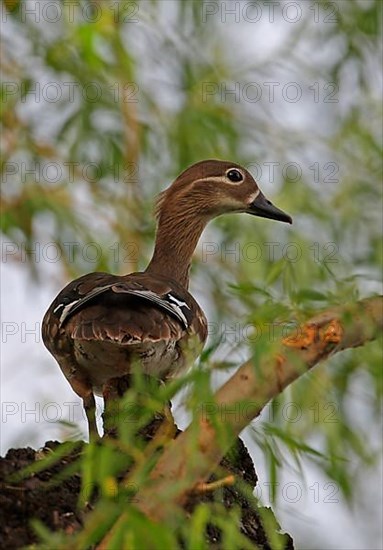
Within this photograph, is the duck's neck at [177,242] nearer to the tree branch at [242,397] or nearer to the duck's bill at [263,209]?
the duck's bill at [263,209]

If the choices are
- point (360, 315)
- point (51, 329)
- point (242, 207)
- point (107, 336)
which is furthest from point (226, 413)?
point (242, 207)

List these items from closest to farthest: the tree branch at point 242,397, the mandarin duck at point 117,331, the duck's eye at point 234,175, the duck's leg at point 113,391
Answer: the tree branch at point 242,397, the duck's leg at point 113,391, the mandarin duck at point 117,331, the duck's eye at point 234,175

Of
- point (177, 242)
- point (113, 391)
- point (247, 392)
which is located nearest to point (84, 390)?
point (113, 391)

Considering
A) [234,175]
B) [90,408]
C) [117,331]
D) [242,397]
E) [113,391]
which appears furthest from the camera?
[234,175]

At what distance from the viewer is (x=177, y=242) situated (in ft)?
14.3

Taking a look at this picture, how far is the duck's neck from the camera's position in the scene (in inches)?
170

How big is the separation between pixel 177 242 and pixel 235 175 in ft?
0.87

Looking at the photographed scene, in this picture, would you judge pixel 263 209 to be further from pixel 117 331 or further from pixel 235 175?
pixel 117 331

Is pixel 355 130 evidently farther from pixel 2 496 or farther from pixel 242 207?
pixel 2 496

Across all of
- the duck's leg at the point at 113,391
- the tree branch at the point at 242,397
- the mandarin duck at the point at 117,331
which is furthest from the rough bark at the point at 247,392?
the duck's leg at the point at 113,391

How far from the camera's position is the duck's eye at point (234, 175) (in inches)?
168

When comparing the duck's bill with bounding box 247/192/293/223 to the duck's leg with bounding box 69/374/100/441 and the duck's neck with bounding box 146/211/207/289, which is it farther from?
the duck's leg with bounding box 69/374/100/441

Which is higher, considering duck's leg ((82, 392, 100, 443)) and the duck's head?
the duck's head

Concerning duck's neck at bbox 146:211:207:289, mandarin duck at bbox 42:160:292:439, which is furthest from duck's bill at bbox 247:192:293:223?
mandarin duck at bbox 42:160:292:439
